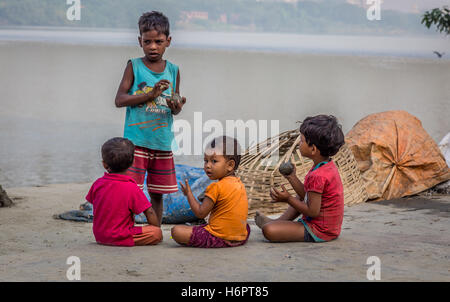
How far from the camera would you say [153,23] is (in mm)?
4480

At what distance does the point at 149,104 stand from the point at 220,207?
35.8 inches

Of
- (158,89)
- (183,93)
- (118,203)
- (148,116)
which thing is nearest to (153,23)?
(158,89)

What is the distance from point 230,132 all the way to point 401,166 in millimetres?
5420

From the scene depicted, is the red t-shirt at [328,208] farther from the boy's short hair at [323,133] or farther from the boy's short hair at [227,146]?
the boy's short hair at [227,146]

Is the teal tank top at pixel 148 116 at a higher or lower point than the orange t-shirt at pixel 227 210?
higher

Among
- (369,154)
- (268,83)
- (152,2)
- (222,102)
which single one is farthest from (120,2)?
(369,154)

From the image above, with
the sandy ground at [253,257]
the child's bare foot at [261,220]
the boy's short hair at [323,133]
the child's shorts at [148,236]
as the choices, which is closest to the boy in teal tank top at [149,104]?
the child's shorts at [148,236]

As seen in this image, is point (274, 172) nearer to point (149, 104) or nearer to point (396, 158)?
point (396, 158)

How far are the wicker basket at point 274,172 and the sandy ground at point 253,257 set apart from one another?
885mm

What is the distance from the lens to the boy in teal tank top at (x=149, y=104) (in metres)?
4.50

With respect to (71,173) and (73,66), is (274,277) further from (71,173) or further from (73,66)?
(73,66)

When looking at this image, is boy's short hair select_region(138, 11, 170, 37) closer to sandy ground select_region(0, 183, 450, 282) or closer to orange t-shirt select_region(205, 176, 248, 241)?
orange t-shirt select_region(205, 176, 248, 241)

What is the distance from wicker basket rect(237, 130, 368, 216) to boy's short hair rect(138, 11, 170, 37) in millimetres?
1896
